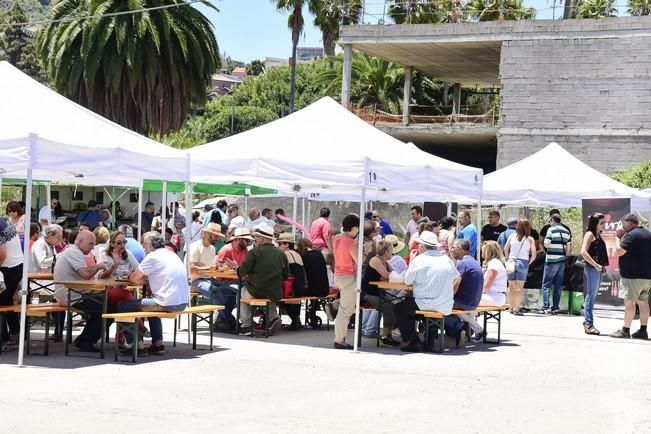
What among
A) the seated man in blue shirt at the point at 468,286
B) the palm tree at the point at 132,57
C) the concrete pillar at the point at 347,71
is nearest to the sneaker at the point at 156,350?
the seated man in blue shirt at the point at 468,286

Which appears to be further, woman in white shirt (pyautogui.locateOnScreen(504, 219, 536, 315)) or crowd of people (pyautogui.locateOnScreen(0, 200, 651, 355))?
woman in white shirt (pyautogui.locateOnScreen(504, 219, 536, 315))

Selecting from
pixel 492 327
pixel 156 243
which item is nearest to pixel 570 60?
pixel 492 327

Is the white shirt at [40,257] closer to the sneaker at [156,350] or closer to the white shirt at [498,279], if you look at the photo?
the sneaker at [156,350]

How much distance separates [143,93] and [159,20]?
10.4ft

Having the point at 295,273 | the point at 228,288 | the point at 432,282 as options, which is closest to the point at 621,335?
the point at 432,282

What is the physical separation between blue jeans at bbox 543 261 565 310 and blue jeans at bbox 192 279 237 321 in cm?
753

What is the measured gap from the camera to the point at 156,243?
A: 1180 centimetres

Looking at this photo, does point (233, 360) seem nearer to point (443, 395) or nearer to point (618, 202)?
point (443, 395)

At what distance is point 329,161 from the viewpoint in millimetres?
13109

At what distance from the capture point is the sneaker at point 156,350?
11.8 m

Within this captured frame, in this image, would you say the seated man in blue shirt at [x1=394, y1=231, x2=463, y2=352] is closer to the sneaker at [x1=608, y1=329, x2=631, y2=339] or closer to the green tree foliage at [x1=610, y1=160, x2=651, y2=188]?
the sneaker at [x1=608, y1=329, x2=631, y2=339]

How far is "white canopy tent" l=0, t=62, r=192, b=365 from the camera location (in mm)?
10695

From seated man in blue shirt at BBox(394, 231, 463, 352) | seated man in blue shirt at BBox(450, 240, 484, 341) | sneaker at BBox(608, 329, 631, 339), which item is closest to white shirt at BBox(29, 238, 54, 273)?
seated man in blue shirt at BBox(394, 231, 463, 352)

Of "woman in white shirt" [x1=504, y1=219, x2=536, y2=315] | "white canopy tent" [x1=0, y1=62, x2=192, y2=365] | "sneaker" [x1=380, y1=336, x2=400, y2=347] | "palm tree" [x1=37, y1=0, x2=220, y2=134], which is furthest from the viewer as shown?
"palm tree" [x1=37, y1=0, x2=220, y2=134]
